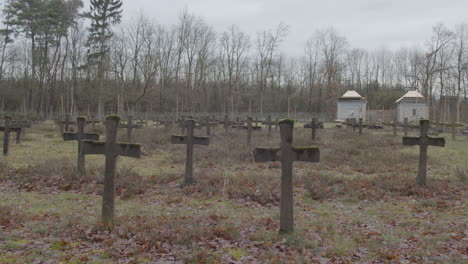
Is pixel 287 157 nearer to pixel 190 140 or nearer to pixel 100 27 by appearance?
pixel 190 140

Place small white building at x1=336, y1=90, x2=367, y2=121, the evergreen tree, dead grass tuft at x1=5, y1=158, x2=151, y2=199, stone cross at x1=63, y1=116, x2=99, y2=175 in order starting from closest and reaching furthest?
1. dead grass tuft at x1=5, y1=158, x2=151, y2=199
2. stone cross at x1=63, y1=116, x2=99, y2=175
3. the evergreen tree
4. small white building at x1=336, y1=90, x2=367, y2=121

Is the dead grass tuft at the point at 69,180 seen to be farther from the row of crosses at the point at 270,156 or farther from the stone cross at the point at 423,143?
the stone cross at the point at 423,143

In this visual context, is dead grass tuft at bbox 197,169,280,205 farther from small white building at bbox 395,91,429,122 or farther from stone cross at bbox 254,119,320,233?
small white building at bbox 395,91,429,122

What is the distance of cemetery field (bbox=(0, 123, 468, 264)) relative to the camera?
4.74 m

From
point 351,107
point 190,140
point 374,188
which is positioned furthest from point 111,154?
point 351,107

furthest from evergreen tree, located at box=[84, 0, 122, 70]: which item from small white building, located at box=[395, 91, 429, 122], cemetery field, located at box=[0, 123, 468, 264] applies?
small white building, located at box=[395, 91, 429, 122]

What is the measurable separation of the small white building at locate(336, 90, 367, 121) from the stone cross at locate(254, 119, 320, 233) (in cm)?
5770

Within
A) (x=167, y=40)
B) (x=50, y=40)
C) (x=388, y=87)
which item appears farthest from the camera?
(x=388, y=87)

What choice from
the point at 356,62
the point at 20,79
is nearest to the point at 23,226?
the point at 20,79

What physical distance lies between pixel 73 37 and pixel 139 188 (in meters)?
44.3

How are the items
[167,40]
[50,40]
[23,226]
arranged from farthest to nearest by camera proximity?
[167,40]
[50,40]
[23,226]

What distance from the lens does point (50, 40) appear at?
4600 cm

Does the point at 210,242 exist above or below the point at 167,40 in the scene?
below

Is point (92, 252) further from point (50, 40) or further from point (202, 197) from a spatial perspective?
point (50, 40)
